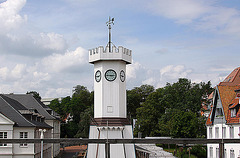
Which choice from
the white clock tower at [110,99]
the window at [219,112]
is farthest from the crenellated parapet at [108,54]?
the window at [219,112]

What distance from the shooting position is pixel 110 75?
31984mm

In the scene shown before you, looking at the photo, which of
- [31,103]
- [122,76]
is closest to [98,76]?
[122,76]

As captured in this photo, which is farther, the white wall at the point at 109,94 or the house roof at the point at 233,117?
the white wall at the point at 109,94

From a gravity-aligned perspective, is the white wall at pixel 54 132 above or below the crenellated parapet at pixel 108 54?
below

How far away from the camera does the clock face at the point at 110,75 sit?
31.9 meters

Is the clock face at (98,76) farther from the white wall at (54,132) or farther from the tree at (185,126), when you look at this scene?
the tree at (185,126)

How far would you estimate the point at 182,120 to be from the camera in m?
47.9

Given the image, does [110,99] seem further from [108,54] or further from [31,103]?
[31,103]

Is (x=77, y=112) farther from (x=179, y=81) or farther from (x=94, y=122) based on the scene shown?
(x=94, y=122)

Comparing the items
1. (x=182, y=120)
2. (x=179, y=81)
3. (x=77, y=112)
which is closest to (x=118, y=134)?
(x=182, y=120)

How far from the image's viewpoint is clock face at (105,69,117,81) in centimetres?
3189

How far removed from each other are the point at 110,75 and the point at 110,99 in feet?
7.19

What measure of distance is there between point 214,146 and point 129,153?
908 centimetres

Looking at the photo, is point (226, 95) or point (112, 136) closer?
point (112, 136)
